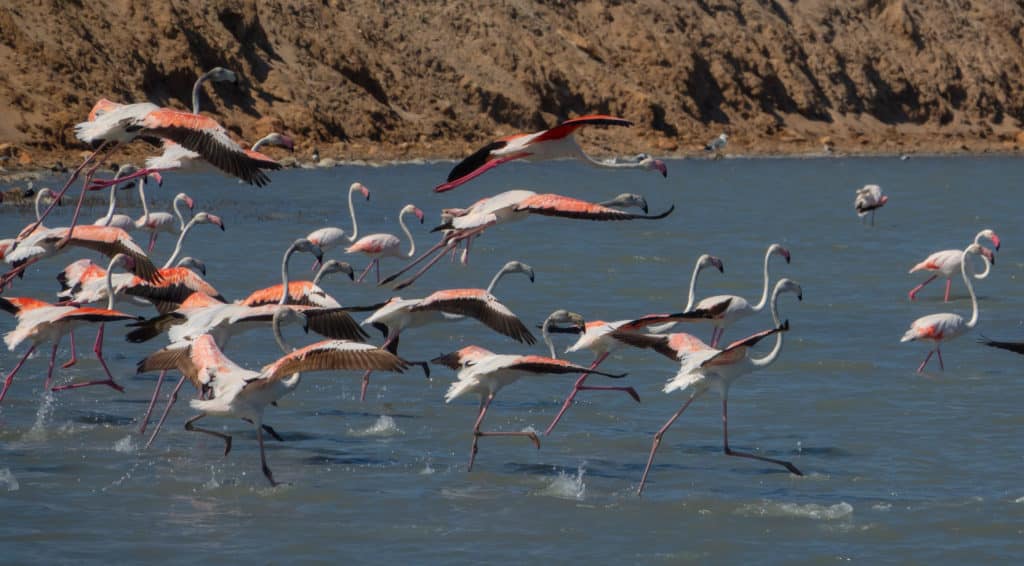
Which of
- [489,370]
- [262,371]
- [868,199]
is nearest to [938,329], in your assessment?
[489,370]

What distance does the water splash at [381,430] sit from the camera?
1024 cm

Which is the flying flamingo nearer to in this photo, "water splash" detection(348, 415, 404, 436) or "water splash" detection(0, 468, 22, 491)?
"water splash" detection(348, 415, 404, 436)

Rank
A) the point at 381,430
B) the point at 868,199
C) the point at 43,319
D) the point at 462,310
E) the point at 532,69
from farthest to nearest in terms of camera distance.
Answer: the point at 532,69 < the point at 868,199 < the point at 381,430 < the point at 462,310 < the point at 43,319

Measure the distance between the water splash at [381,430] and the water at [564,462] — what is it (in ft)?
0.11

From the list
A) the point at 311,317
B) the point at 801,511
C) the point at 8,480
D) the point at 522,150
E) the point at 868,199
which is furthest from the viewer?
the point at 868,199

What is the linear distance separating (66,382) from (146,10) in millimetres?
37094

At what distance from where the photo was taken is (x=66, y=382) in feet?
38.9

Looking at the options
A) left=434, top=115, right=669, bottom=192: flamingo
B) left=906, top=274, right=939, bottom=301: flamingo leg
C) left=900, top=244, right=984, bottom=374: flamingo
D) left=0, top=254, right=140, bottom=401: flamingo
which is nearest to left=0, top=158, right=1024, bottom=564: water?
left=906, top=274, right=939, bottom=301: flamingo leg

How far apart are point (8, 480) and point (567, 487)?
3.05 m

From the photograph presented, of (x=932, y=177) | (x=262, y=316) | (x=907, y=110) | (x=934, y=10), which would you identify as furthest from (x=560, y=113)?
(x=262, y=316)

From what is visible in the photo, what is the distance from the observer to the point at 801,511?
27.4ft

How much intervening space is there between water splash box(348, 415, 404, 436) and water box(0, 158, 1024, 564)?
0.03 meters

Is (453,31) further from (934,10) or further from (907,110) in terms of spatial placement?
(934,10)

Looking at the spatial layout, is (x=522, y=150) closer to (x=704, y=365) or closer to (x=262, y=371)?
(x=704, y=365)
